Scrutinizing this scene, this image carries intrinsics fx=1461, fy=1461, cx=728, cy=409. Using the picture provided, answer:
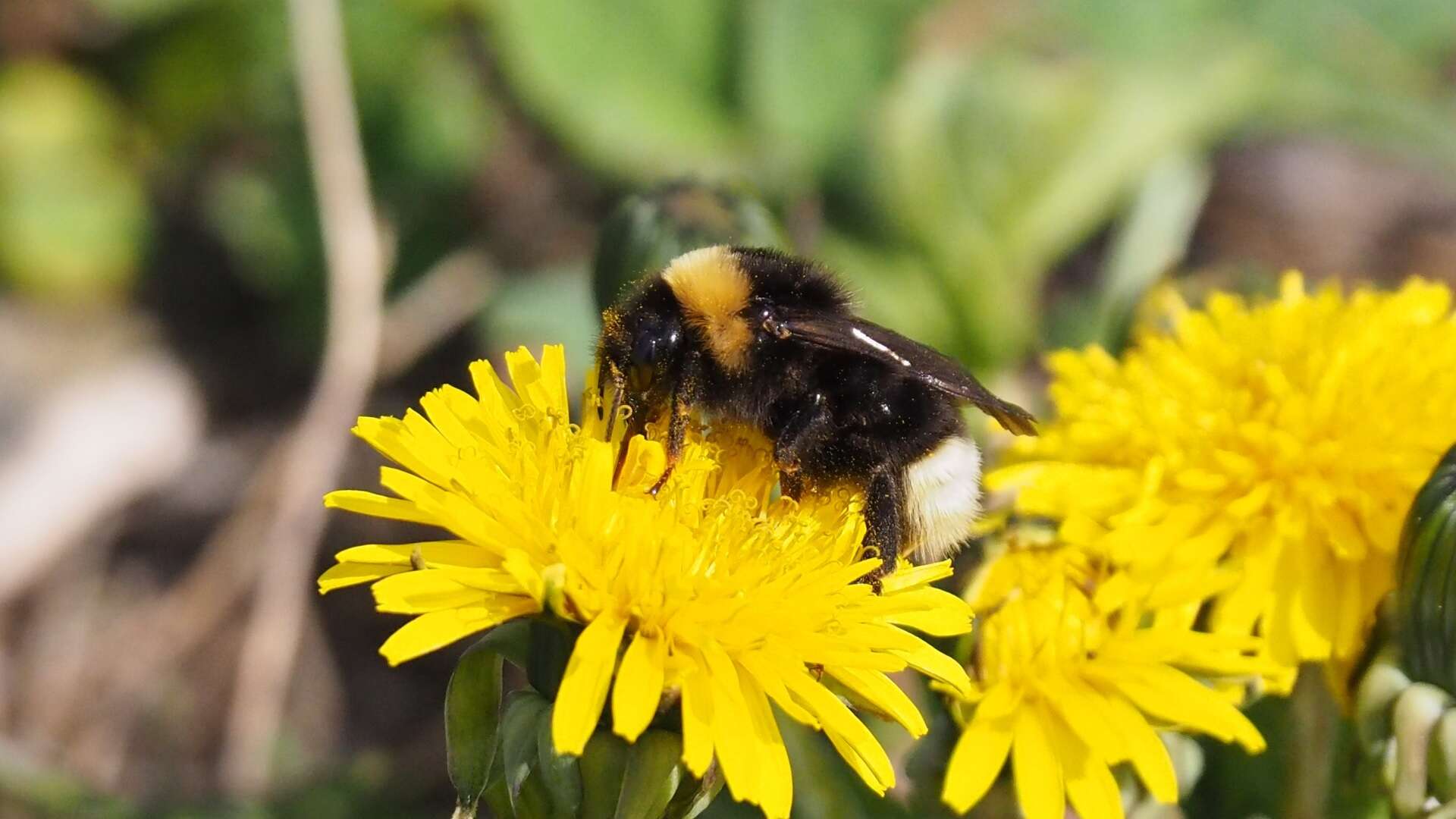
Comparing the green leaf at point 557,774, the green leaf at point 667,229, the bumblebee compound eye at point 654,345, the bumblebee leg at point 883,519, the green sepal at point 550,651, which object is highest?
the green leaf at point 667,229

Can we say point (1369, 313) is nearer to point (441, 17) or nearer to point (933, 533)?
point (933, 533)

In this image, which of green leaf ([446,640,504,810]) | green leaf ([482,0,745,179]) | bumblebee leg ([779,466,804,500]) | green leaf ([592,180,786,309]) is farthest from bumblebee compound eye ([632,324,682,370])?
green leaf ([482,0,745,179])

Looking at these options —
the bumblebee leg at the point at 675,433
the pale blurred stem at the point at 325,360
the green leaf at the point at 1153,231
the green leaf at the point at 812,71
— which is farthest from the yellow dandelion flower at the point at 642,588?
the green leaf at the point at 812,71

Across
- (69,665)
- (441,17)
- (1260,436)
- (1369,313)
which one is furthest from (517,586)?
(441,17)

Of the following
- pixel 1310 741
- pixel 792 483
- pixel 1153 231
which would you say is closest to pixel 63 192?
pixel 1153 231

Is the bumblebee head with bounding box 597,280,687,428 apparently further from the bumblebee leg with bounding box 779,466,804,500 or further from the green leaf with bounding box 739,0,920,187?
the green leaf with bounding box 739,0,920,187

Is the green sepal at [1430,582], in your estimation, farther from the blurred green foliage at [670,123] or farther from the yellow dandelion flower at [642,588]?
the blurred green foliage at [670,123]

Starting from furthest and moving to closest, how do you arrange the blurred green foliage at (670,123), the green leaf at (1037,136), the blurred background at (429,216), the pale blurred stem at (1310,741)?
the blurred green foliage at (670,123) < the green leaf at (1037,136) < the blurred background at (429,216) < the pale blurred stem at (1310,741)
